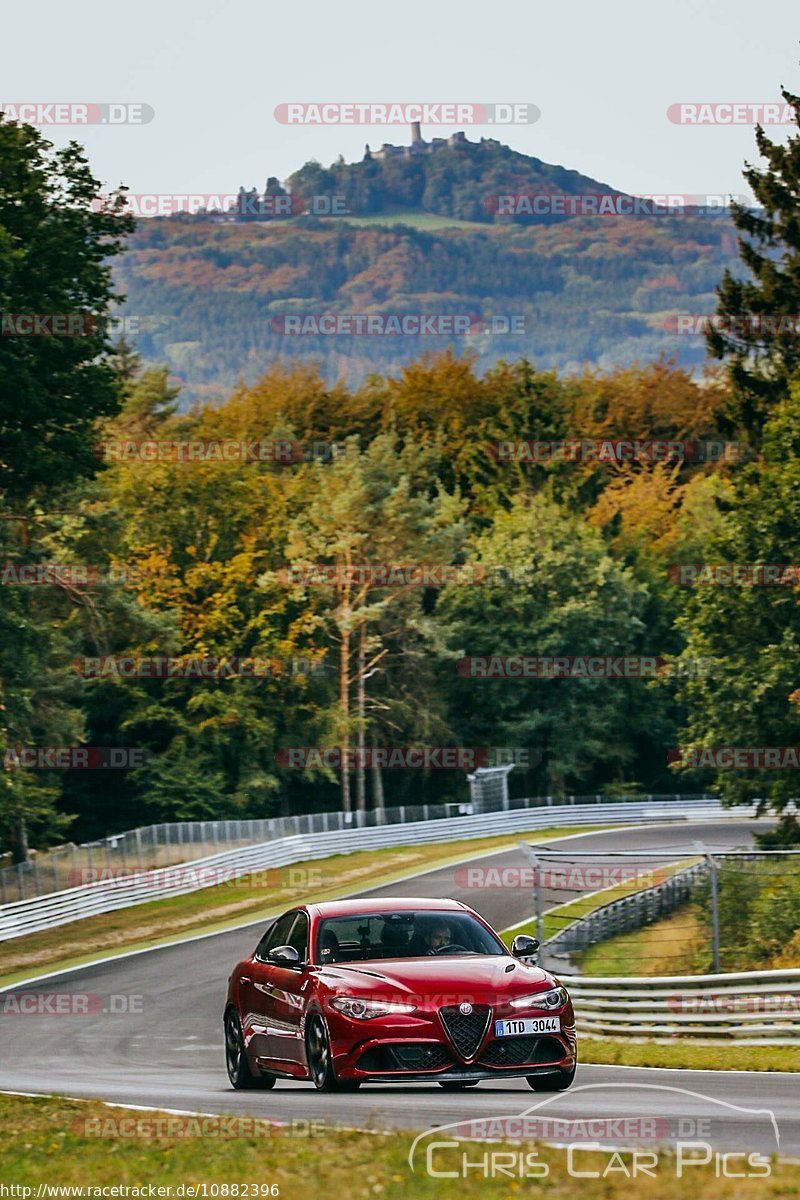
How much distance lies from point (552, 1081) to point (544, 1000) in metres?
0.69

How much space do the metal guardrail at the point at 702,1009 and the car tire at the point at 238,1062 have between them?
6.37 meters

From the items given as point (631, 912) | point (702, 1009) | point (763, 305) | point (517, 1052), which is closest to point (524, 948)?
point (517, 1052)

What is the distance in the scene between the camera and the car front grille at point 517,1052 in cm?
1275

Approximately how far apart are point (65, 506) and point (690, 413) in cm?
6171

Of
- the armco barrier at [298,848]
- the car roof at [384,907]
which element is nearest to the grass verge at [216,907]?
the armco barrier at [298,848]

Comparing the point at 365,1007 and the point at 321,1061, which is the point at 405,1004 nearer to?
the point at 365,1007

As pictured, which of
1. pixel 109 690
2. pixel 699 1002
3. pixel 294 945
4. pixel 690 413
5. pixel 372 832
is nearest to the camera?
pixel 294 945

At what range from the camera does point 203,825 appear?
5550 centimetres

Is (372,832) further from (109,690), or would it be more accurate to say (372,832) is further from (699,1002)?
(699,1002)

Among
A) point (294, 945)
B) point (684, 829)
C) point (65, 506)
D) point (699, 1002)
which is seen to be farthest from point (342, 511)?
point (294, 945)

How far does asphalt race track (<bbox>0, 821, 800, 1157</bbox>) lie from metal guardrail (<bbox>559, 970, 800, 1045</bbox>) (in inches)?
66.2

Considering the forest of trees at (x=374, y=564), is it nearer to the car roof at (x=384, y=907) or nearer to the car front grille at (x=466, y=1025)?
the car roof at (x=384, y=907)

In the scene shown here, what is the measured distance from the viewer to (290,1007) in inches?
547

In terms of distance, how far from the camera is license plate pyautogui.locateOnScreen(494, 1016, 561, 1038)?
12727mm
